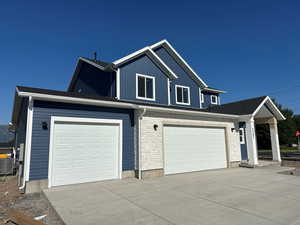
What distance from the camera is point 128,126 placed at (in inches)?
346

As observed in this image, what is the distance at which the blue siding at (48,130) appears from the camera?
6468mm

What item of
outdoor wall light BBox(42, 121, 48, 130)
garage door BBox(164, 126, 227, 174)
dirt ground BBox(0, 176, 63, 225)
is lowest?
dirt ground BBox(0, 176, 63, 225)

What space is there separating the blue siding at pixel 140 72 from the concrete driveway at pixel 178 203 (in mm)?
6091

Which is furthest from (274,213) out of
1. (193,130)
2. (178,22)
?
(178,22)

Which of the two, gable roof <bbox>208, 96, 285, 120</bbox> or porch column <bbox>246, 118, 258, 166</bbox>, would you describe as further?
gable roof <bbox>208, 96, 285, 120</bbox>

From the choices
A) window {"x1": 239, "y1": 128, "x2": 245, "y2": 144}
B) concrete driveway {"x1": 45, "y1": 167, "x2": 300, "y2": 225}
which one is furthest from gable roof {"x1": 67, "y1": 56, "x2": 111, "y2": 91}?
window {"x1": 239, "y1": 128, "x2": 245, "y2": 144}

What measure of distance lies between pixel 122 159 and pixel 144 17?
33.3 feet

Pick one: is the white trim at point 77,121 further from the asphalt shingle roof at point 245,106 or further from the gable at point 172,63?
the asphalt shingle roof at point 245,106

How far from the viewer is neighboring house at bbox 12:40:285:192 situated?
678cm

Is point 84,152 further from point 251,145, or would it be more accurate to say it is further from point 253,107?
point 253,107

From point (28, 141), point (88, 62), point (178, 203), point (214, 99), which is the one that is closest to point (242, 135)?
point (214, 99)

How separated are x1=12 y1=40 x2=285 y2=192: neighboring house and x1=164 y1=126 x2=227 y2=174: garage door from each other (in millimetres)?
52

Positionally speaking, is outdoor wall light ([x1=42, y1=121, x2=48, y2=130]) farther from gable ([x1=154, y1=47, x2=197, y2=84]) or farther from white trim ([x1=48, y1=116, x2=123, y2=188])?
gable ([x1=154, y1=47, x2=197, y2=84])

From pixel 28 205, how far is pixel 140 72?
9.52 metres
